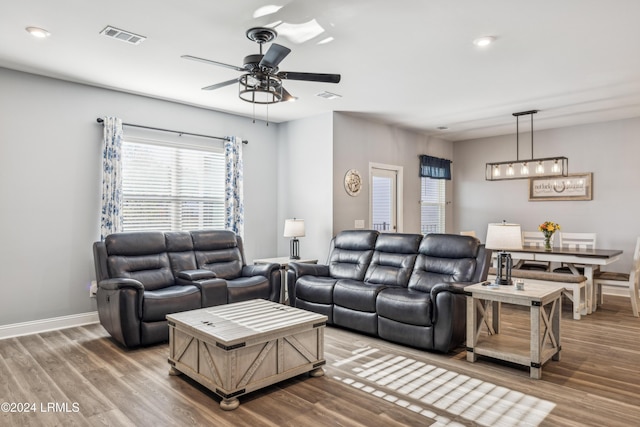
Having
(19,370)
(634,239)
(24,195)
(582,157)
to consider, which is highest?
(582,157)

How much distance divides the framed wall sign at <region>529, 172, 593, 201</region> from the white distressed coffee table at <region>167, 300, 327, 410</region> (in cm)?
586

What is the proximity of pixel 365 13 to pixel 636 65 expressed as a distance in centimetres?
311

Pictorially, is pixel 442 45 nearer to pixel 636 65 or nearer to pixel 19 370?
pixel 636 65

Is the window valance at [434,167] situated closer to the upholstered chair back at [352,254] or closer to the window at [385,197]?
the window at [385,197]

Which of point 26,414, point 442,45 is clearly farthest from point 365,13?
point 26,414

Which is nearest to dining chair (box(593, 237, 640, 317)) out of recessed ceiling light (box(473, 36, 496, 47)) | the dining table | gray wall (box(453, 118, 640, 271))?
the dining table

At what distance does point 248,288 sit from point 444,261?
7.38ft

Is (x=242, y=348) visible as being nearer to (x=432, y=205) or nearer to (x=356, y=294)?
(x=356, y=294)

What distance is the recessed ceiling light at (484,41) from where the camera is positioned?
345 centimetres

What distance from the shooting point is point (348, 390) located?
2.95m

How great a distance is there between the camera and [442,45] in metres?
3.62

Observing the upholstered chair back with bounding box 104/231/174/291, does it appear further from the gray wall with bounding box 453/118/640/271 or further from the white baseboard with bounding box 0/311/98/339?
the gray wall with bounding box 453/118/640/271

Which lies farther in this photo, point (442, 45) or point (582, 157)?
point (582, 157)

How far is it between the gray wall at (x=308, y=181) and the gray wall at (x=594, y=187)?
3.81m
